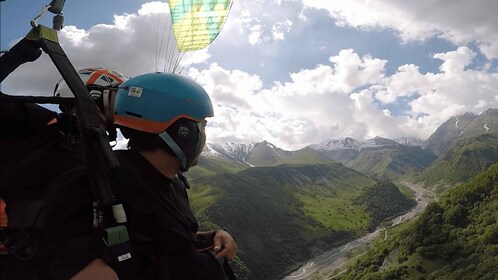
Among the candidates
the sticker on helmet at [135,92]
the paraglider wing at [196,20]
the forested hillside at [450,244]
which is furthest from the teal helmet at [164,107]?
the forested hillside at [450,244]

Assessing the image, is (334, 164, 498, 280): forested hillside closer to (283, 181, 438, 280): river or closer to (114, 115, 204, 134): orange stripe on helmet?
(283, 181, 438, 280): river

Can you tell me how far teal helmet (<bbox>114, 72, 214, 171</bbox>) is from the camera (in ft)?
10.2

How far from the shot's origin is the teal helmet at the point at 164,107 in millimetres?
3094

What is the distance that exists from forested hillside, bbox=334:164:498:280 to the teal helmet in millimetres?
109629

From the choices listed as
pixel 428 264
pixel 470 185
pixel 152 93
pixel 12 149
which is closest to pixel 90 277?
pixel 12 149

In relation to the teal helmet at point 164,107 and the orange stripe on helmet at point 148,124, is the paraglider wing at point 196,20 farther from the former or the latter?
the orange stripe on helmet at point 148,124

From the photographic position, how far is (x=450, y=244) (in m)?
115

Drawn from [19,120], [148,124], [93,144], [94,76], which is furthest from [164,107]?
[94,76]

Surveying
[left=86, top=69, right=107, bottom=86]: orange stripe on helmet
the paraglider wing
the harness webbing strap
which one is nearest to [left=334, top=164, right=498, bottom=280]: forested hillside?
the paraglider wing

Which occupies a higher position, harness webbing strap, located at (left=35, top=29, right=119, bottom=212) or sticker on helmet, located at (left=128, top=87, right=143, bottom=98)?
sticker on helmet, located at (left=128, top=87, right=143, bottom=98)

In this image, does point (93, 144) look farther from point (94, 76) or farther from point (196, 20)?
point (196, 20)

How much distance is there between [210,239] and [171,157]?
3.23 feet

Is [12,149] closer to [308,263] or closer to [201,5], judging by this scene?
[201,5]

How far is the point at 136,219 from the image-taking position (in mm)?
2529
